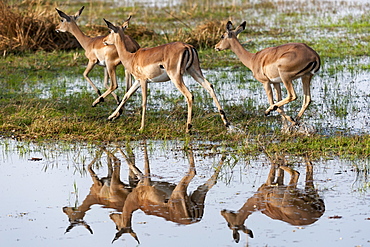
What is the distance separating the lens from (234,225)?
5.03m

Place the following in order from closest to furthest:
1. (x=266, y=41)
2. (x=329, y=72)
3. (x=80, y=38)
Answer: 1. (x=80, y=38)
2. (x=329, y=72)
3. (x=266, y=41)

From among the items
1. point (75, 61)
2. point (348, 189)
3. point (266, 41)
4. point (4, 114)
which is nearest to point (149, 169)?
→ point (348, 189)

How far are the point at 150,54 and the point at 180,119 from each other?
39.7 inches

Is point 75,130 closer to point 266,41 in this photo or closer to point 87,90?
point 87,90

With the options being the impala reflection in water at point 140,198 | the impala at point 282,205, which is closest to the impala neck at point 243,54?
the impala reflection in water at point 140,198

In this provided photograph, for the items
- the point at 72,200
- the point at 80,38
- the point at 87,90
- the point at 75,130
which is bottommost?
the point at 72,200

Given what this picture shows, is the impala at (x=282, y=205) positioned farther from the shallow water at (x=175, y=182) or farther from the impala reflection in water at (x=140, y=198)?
the impala reflection in water at (x=140, y=198)

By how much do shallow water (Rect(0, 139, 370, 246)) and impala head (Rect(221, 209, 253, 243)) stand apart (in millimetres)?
37

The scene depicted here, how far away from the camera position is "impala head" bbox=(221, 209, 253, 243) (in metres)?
4.83

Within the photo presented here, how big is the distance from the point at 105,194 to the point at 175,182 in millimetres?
644

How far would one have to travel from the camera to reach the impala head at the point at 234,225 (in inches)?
190

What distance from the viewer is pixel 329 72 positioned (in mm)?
11703

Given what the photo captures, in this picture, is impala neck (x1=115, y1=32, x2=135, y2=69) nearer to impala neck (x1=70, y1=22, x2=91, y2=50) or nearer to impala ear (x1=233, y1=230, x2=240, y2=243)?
impala neck (x1=70, y1=22, x2=91, y2=50)

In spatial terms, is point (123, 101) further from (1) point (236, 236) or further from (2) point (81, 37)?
(1) point (236, 236)
